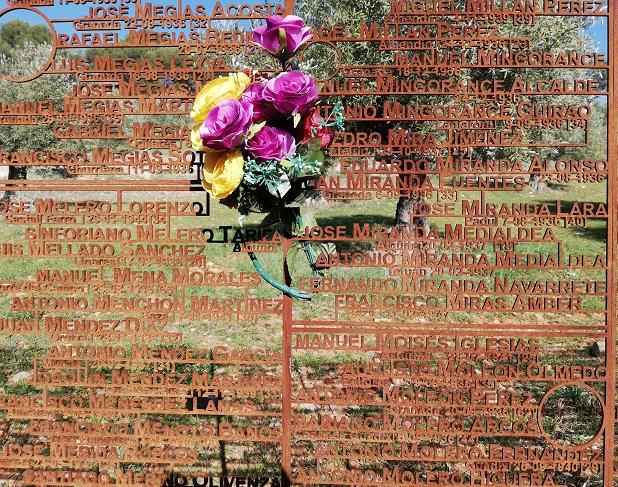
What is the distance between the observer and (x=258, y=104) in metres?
2.75

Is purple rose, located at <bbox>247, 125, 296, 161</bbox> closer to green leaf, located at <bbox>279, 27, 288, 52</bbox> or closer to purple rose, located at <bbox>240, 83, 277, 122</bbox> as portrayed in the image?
purple rose, located at <bbox>240, 83, 277, 122</bbox>

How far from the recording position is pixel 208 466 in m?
3.65

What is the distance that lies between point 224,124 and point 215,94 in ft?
0.80

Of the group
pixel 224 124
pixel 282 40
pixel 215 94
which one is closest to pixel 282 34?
pixel 282 40

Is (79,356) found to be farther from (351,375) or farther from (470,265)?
(470,265)

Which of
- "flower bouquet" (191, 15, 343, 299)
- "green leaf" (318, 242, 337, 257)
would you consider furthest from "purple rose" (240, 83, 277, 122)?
"green leaf" (318, 242, 337, 257)

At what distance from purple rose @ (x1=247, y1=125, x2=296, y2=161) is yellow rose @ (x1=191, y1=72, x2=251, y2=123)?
0.26 meters

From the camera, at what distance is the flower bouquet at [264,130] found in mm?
2615

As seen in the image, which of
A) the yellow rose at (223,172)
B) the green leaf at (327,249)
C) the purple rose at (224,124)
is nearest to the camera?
the purple rose at (224,124)

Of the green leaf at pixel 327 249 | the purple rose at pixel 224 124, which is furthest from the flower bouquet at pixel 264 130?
the green leaf at pixel 327 249

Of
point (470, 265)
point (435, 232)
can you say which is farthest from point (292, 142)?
point (470, 265)

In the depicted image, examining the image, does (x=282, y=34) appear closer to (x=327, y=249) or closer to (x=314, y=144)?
(x=314, y=144)

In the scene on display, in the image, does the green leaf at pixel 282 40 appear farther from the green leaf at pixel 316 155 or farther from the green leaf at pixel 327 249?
the green leaf at pixel 327 249

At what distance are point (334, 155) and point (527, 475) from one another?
2387 mm
